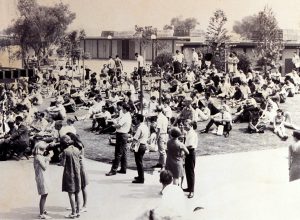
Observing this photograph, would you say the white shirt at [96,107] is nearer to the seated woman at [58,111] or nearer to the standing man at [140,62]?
the seated woman at [58,111]

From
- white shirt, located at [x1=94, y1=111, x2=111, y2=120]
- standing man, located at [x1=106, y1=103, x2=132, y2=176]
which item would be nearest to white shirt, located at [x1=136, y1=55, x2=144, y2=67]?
standing man, located at [x1=106, y1=103, x2=132, y2=176]

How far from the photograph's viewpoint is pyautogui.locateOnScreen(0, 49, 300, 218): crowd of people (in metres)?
5.23

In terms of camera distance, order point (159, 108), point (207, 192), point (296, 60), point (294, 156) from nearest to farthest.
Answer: point (207, 192), point (294, 156), point (296, 60), point (159, 108)

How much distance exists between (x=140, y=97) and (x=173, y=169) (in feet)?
3.41

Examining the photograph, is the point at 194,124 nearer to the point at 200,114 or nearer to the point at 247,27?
the point at 200,114

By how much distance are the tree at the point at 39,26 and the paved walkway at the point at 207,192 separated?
3.71 feet

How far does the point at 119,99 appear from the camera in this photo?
5926mm

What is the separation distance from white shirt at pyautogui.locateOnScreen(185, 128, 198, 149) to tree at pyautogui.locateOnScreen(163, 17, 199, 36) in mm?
864

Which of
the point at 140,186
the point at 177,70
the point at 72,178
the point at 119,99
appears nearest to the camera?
the point at 72,178

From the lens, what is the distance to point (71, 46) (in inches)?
211

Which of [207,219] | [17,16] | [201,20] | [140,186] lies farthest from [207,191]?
[17,16]

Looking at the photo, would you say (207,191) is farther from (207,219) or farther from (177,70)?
(177,70)

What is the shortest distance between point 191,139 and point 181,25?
1.05m

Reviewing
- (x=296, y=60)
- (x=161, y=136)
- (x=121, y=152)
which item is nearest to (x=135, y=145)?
(x=121, y=152)
